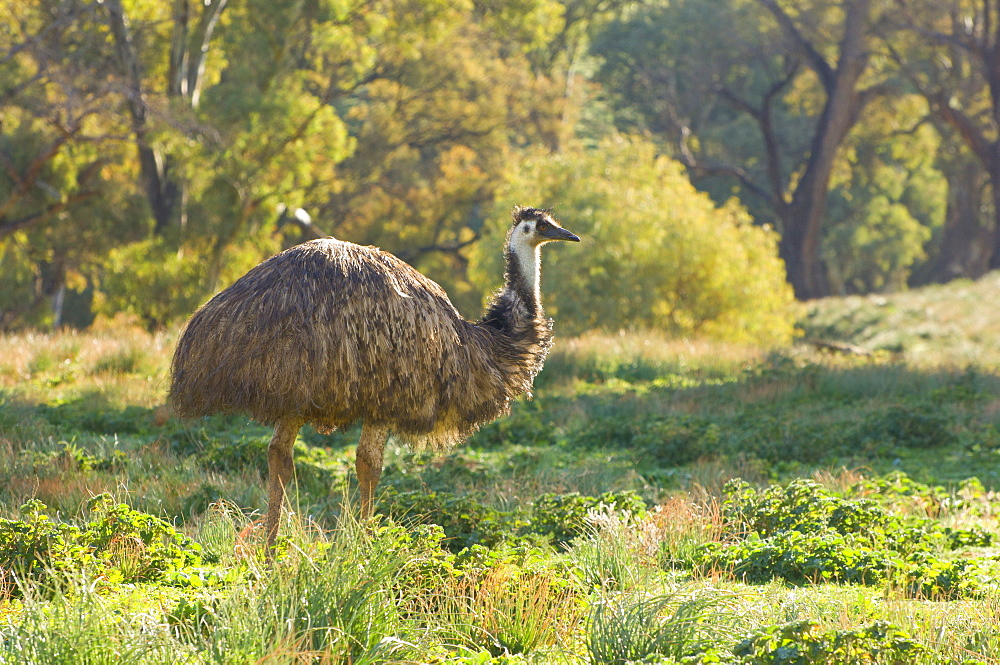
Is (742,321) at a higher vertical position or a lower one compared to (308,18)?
lower

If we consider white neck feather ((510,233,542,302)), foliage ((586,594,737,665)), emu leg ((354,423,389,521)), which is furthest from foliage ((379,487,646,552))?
foliage ((586,594,737,665))

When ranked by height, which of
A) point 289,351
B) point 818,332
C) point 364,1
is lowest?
point 818,332

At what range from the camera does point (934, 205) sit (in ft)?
167

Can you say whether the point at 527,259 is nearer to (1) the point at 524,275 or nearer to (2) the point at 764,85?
(1) the point at 524,275

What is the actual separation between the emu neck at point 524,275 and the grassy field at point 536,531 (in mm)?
1255

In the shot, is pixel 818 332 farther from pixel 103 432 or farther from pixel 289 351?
pixel 289 351

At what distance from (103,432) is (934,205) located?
4702 cm

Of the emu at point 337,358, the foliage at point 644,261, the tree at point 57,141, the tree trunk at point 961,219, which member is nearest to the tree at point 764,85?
the tree trunk at point 961,219

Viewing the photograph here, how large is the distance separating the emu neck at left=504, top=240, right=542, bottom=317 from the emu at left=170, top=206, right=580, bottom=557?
1.85ft

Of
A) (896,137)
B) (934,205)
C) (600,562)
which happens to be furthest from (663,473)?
(934,205)

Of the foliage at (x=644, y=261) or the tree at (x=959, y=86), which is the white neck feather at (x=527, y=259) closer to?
the foliage at (x=644, y=261)

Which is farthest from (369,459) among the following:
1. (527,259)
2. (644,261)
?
(644,261)

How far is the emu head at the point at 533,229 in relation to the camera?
7.33 metres

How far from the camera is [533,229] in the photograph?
7367 millimetres
